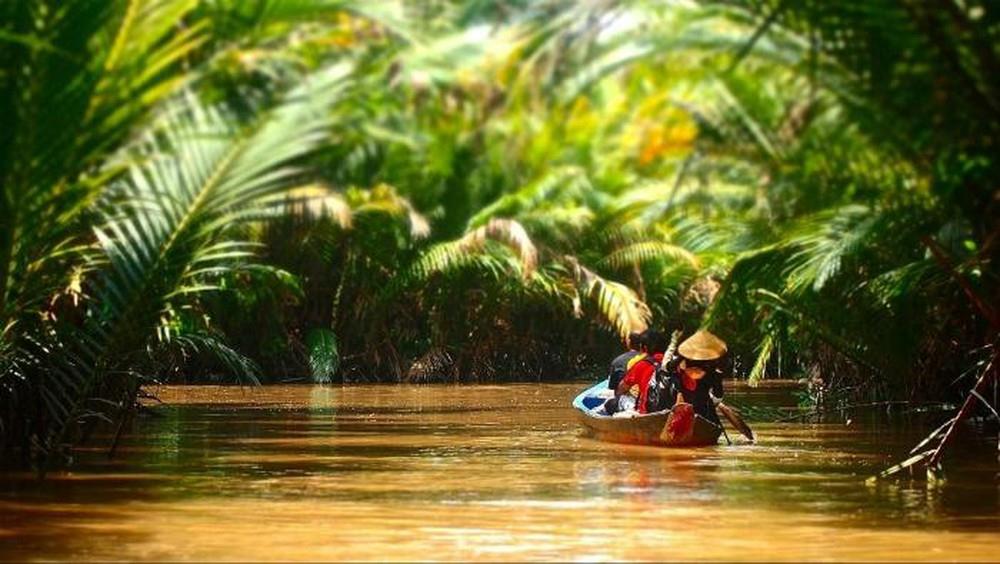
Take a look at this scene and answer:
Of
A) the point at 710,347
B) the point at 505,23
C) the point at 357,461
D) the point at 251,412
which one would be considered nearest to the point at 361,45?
the point at 505,23

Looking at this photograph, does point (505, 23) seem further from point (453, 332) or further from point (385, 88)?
point (453, 332)

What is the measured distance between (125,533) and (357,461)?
5.23 meters

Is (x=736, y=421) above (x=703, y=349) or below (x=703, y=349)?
below

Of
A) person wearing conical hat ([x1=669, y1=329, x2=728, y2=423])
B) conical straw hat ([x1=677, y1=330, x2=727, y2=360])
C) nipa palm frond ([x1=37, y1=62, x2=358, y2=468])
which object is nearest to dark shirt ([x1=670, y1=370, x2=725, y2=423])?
person wearing conical hat ([x1=669, y1=329, x2=728, y2=423])

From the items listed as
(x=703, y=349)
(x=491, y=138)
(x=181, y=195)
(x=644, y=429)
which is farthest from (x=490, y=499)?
(x=491, y=138)

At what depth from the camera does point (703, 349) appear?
1659 cm

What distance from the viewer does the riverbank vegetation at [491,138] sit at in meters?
5.57

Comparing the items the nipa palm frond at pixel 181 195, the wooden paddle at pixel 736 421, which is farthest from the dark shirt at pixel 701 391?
the nipa palm frond at pixel 181 195

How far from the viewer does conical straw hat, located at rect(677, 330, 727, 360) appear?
16.5m

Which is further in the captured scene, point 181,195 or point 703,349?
point 703,349

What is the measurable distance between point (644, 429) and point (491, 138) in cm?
1254

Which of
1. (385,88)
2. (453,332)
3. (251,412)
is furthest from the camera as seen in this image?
(453,332)

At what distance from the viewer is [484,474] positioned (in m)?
14.2

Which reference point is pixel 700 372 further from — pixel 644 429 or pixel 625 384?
pixel 625 384
